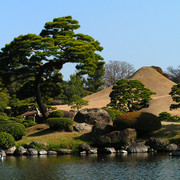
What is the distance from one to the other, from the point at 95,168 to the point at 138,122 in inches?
389

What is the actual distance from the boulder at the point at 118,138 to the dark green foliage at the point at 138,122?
132 centimetres

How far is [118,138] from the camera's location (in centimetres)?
2534

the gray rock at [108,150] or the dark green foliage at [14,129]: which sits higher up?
the dark green foliage at [14,129]

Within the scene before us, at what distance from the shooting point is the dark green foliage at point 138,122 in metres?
26.9

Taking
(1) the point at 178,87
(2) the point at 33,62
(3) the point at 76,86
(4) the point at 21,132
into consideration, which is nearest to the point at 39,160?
(4) the point at 21,132

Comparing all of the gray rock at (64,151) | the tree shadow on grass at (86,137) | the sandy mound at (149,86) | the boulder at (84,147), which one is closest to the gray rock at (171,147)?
the boulder at (84,147)

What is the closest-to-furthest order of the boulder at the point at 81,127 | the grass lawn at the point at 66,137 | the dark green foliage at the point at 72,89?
1. the grass lawn at the point at 66,137
2. the boulder at the point at 81,127
3. the dark green foliage at the point at 72,89

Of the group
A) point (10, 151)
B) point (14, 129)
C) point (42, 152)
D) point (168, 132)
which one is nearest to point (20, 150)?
point (10, 151)

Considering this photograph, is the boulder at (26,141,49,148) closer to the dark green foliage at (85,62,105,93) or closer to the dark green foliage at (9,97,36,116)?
the dark green foliage at (9,97,36,116)

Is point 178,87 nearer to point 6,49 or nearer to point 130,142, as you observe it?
point 130,142

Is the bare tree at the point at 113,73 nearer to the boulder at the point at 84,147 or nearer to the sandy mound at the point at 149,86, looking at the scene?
the sandy mound at the point at 149,86

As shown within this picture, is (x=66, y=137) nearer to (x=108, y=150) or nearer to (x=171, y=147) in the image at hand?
(x=108, y=150)

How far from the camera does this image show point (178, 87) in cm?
3030

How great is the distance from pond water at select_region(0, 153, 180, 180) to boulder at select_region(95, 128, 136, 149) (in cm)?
337
